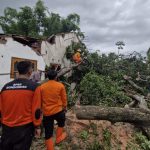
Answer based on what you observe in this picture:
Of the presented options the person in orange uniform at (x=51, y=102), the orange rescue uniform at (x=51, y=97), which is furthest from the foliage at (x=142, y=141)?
the orange rescue uniform at (x=51, y=97)

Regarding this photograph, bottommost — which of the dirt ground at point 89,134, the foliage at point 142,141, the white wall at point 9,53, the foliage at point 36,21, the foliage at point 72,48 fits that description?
the foliage at point 142,141

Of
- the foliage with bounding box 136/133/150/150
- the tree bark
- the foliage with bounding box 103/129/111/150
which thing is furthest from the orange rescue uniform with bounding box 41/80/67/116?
the foliage with bounding box 136/133/150/150

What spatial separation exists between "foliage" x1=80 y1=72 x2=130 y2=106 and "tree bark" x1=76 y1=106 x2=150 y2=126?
11.1 feet

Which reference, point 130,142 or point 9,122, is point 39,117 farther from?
point 130,142

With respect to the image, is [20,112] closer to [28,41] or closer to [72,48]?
[28,41]

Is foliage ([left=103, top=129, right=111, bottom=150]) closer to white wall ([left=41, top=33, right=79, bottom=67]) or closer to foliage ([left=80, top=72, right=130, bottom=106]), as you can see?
foliage ([left=80, top=72, right=130, bottom=106])

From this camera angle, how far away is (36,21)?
29406 mm

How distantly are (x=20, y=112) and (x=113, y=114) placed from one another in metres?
3.79

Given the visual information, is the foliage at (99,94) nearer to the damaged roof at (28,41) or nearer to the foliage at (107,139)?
the foliage at (107,139)

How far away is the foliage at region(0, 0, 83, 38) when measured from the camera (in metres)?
29.0

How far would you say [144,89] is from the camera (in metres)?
14.7

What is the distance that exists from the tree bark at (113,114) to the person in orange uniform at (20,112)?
10.6 ft

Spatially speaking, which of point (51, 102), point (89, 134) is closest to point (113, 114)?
point (89, 134)

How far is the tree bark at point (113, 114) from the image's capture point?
7766 millimetres
